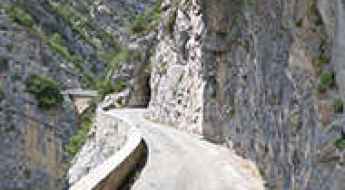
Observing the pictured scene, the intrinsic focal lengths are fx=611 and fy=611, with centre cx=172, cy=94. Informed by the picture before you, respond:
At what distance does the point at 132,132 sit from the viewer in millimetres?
20109

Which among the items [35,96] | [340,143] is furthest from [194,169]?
[35,96]

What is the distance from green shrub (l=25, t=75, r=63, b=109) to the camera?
43.3m

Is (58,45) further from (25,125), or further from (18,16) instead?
(25,125)

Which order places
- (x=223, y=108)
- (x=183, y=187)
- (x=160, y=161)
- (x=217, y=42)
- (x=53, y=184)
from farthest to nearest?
1. (x=53, y=184)
2. (x=217, y=42)
3. (x=223, y=108)
4. (x=160, y=161)
5. (x=183, y=187)

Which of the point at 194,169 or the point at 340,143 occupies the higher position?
the point at 340,143

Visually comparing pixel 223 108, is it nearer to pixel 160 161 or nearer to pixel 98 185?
pixel 160 161

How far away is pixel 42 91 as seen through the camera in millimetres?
42781

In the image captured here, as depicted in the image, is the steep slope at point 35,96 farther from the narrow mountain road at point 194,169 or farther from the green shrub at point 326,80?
the green shrub at point 326,80

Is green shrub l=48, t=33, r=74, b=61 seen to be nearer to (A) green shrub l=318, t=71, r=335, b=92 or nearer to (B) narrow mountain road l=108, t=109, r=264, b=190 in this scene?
A: (B) narrow mountain road l=108, t=109, r=264, b=190

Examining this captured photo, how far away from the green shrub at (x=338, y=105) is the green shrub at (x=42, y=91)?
119ft

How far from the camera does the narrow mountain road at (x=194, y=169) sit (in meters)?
12.8

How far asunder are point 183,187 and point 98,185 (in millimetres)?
1890

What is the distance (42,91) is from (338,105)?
120ft

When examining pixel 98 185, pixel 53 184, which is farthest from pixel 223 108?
pixel 53 184
